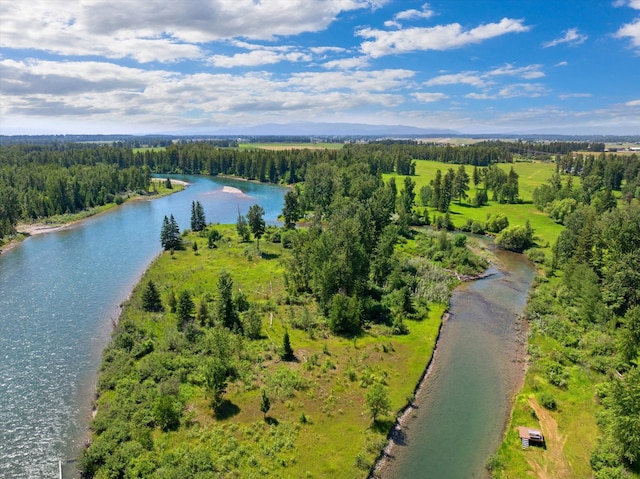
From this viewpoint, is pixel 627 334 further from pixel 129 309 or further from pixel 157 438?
pixel 129 309

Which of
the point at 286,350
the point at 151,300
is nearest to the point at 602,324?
the point at 286,350

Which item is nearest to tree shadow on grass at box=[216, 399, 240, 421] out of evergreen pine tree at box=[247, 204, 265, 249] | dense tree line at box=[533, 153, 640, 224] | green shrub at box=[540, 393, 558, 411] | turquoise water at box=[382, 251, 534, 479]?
turquoise water at box=[382, 251, 534, 479]

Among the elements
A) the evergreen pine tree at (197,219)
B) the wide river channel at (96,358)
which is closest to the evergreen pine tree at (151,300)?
the wide river channel at (96,358)

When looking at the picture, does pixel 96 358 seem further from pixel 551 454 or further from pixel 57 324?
pixel 551 454

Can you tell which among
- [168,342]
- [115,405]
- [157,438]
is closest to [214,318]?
[168,342]

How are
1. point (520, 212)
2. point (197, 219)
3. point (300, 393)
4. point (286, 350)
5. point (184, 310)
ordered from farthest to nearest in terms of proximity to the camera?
point (520, 212) → point (197, 219) → point (184, 310) → point (286, 350) → point (300, 393)
